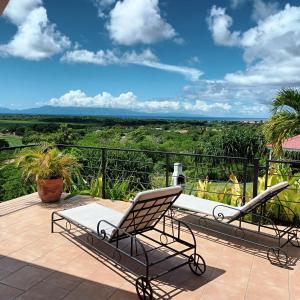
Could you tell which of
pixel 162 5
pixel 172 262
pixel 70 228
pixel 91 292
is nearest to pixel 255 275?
pixel 172 262

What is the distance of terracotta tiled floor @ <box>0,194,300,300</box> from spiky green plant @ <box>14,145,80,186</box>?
1.64 metres

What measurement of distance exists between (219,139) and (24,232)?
3233cm

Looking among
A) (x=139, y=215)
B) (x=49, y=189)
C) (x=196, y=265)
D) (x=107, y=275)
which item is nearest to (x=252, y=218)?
(x=196, y=265)

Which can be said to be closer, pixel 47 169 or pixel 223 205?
pixel 223 205

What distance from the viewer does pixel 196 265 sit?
11.8ft

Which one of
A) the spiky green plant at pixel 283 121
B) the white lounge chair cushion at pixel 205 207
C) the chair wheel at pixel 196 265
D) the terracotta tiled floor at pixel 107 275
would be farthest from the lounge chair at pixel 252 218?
the spiky green plant at pixel 283 121

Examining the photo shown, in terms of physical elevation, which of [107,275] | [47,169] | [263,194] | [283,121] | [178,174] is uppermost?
[283,121]

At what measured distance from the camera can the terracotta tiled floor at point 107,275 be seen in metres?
3.15

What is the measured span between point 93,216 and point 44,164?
218 cm

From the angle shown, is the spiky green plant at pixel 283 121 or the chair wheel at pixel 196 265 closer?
the chair wheel at pixel 196 265

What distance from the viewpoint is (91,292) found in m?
3.15

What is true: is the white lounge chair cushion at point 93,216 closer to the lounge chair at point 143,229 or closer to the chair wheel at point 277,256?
the lounge chair at point 143,229

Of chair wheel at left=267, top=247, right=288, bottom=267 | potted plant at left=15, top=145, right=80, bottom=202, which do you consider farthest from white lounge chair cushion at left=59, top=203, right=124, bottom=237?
chair wheel at left=267, top=247, right=288, bottom=267

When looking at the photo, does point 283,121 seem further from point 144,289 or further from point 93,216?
point 144,289
